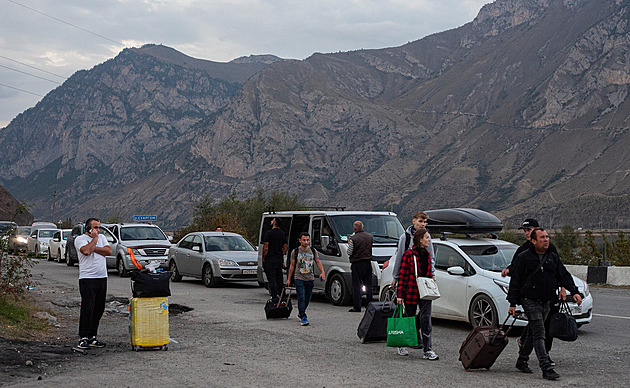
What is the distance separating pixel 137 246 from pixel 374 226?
10.5m

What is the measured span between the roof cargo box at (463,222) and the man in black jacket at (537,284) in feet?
14.9

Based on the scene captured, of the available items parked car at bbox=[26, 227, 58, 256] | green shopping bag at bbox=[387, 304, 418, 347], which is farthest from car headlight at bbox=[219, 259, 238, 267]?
parked car at bbox=[26, 227, 58, 256]

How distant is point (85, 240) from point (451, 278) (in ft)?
19.8

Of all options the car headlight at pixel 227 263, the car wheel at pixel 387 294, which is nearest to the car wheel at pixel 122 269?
the car headlight at pixel 227 263

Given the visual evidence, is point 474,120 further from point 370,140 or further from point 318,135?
point 318,135

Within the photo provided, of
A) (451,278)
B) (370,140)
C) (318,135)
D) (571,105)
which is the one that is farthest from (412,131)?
(451,278)

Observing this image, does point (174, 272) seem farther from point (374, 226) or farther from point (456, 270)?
point (456, 270)

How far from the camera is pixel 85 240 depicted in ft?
30.6

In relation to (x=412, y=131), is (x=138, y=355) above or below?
below

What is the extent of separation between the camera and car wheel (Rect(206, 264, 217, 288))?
20375 mm

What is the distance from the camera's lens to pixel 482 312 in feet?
36.6

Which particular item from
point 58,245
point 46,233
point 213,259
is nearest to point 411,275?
point 213,259

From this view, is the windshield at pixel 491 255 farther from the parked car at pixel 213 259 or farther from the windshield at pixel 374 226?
the parked car at pixel 213 259

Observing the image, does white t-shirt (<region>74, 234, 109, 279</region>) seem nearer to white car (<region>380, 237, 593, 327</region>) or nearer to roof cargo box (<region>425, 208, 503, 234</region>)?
white car (<region>380, 237, 593, 327</region>)
